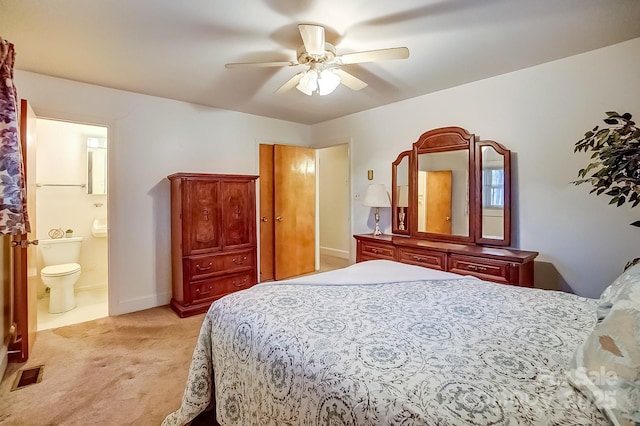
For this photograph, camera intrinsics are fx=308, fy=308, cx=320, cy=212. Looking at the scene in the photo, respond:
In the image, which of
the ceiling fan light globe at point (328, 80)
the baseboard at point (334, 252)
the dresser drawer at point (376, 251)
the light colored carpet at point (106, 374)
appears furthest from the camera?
the baseboard at point (334, 252)

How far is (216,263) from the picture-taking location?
136 inches

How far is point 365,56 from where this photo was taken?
2.01 m

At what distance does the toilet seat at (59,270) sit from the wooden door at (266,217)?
2162 millimetres

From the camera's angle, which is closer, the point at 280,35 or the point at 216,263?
the point at 280,35

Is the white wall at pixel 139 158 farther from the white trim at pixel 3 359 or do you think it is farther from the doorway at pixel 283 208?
the white trim at pixel 3 359

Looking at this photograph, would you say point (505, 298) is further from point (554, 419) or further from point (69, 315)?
point (69, 315)

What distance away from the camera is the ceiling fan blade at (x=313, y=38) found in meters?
1.84

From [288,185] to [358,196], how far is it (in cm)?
105

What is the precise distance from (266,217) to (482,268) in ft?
9.41

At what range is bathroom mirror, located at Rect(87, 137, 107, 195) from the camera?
408 centimetres

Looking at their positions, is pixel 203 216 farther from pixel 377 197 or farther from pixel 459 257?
pixel 459 257

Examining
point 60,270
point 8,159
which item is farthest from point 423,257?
point 60,270

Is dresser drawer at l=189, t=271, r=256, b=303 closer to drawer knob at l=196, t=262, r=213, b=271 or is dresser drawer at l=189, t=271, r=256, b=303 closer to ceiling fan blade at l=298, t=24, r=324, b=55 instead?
drawer knob at l=196, t=262, r=213, b=271

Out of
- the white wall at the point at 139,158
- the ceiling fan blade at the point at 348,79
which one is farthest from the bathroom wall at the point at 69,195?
the ceiling fan blade at the point at 348,79
